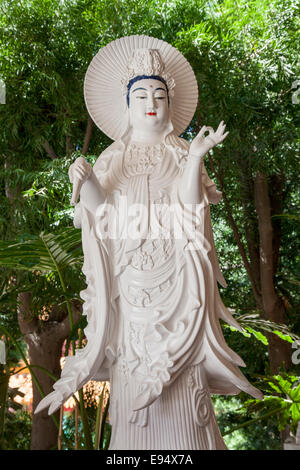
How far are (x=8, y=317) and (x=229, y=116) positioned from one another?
2655mm

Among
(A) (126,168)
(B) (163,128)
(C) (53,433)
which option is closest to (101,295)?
(A) (126,168)

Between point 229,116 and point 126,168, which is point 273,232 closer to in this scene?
point 229,116

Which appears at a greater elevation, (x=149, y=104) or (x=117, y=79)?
(x=117, y=79)

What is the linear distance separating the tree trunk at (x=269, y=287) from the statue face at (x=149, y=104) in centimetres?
247

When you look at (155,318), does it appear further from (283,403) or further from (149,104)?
(283,403)

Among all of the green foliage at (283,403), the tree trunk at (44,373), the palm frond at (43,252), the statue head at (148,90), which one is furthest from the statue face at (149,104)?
the tree trunk at (44,373)

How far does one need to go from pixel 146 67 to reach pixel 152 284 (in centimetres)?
95

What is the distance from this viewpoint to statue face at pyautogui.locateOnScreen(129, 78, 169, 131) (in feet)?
8.02

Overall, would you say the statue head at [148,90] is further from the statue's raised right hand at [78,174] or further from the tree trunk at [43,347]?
the tree trunk at [43,347]

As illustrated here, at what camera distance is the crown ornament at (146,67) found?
2467mm

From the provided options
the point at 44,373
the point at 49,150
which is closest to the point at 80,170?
the point at 49,150

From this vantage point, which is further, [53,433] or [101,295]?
[53,433]

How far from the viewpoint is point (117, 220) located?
235cm

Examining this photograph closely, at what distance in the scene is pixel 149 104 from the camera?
96.0 inches
